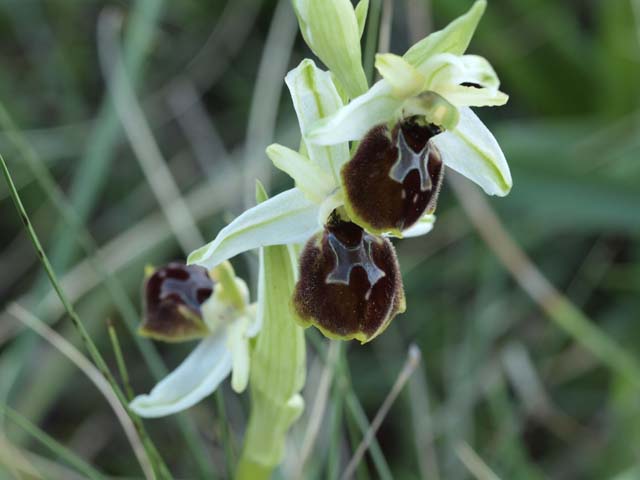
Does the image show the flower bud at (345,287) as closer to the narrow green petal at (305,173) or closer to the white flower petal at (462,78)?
the narrow green petal at (305,173)

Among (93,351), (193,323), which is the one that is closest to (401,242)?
(193,323)

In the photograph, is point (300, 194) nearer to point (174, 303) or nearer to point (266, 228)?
point (266, 228)

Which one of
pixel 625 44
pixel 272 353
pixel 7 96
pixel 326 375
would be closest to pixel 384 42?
pixel 326 375

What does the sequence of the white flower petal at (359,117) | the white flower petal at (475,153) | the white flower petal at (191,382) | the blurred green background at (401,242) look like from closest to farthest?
the white flower petal at (359,117)
the white flower petal at (475,153)
the white flower petal at (191,382)
the blurred green background at (401,242)

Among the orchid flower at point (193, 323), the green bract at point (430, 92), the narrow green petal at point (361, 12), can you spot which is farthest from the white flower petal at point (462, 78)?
the orchid flower at point (193, 323)

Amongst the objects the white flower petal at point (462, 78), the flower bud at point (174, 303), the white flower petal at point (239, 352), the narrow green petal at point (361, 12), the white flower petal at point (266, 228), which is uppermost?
the narrow green petal at point (361, 12)

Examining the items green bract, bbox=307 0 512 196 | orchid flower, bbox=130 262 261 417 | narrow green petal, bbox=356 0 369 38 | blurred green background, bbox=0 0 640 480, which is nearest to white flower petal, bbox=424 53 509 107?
green bract, bbox=307 0 512 196

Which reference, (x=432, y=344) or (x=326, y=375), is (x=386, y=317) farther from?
(x=432, y=344)
